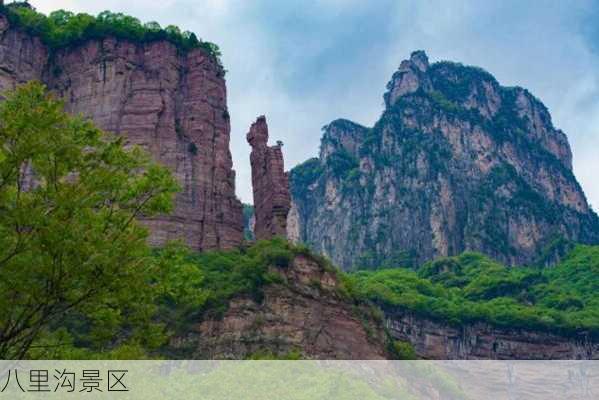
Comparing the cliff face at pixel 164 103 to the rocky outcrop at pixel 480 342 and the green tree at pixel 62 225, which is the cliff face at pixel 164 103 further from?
the green tree at pixel 62 225

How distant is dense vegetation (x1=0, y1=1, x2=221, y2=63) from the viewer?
230 ft

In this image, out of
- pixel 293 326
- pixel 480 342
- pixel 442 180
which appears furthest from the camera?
pixel 442 180

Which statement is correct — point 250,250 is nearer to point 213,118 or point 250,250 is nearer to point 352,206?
point 213,118

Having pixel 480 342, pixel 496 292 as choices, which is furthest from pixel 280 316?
pixel 496 292

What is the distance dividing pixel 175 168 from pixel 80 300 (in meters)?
52.2

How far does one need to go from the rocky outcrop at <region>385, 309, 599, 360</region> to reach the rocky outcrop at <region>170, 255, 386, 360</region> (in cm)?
3723

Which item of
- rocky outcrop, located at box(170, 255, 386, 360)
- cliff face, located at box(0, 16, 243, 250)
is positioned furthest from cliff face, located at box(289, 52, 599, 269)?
rocky outcrop, located at box(170, 255, 386, 360)

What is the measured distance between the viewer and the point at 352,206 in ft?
512

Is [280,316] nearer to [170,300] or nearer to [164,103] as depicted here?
[170,300]

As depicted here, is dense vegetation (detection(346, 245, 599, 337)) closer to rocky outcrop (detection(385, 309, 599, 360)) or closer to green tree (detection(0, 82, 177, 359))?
rocky outcrop (detection(385, 309, 599, 360))

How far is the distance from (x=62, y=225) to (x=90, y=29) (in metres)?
61.4

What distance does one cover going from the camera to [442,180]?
479 feet

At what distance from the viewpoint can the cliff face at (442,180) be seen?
468ft

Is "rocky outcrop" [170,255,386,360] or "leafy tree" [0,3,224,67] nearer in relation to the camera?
Answer: "rocky outcrop" [170,255,386,360]
